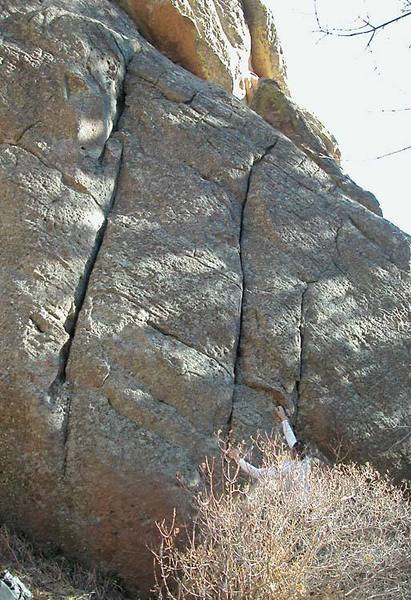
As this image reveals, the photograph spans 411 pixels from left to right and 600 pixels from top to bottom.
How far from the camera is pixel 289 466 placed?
613 cm

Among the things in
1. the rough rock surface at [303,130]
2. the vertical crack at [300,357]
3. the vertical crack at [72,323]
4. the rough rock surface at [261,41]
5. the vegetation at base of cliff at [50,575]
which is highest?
the rough rock surface at [261,41]

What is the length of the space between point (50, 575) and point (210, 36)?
6658 mm

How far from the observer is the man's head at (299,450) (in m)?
6.70

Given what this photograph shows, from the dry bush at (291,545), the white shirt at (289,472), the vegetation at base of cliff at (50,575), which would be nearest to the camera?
the dry bush at (291,545)

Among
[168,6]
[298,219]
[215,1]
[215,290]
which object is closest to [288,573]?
[215,290]

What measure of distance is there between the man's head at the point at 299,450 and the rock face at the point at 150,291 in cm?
16

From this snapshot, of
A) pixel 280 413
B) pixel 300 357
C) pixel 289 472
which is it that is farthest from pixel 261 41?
pixel 289 472

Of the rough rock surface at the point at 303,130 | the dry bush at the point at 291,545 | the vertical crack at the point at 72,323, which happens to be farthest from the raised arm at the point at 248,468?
the rough rock surface at the point at 303,130

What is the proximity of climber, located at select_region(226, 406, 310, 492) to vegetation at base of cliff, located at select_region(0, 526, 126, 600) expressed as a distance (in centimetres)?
119

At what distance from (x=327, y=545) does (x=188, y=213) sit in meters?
3.21

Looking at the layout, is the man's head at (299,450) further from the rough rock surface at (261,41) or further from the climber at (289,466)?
the rough rock surface at (261,41)

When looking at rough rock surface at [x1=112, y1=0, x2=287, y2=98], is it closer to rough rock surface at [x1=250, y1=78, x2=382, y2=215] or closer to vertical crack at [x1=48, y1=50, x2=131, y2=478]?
rough rock surface at [x1=250, y1=78, x2=382, y2=215]

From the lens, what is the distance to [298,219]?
8164mm

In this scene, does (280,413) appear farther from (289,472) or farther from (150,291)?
(150,291)
